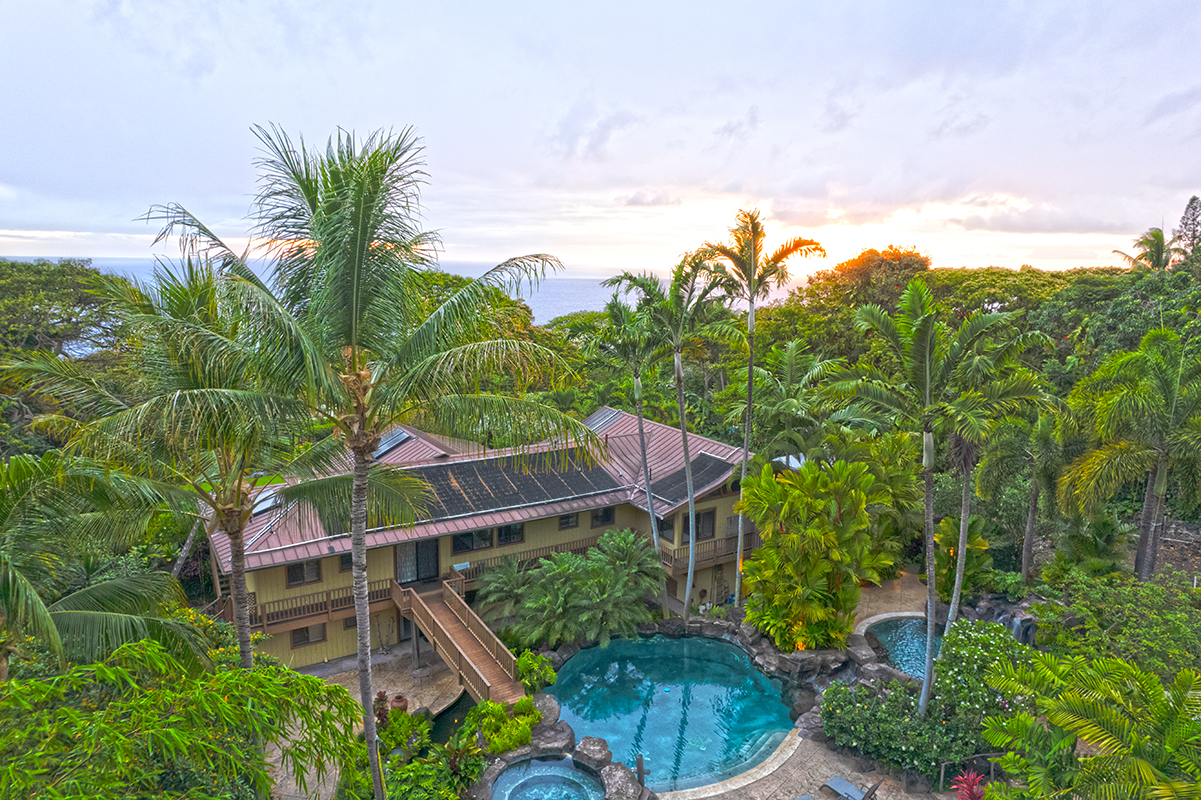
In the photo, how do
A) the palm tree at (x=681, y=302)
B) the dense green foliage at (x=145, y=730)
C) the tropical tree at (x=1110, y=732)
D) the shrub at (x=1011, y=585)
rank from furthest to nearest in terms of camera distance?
the shrub at (x=1011, y=585) < the palm tree at (x=681, y=302) < the tropical tree at (x=1110, y=732) < the dense green foliage at (x=145, y=730)

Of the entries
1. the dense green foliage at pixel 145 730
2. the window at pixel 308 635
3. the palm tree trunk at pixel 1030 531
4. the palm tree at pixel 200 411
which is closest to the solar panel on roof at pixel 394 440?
the window at pixel 308 635

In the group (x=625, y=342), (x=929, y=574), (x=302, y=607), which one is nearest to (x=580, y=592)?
(x=625, y=342)

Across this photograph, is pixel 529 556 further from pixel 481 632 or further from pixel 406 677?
pixel 406 677

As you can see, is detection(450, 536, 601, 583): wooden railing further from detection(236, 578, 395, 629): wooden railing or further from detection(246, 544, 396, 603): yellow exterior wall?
detection(236, 578, 395, 629): wooden railing

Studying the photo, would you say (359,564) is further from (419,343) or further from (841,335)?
(841,335)

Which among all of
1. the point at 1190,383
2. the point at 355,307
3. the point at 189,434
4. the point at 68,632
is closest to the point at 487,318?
the point at 355,307

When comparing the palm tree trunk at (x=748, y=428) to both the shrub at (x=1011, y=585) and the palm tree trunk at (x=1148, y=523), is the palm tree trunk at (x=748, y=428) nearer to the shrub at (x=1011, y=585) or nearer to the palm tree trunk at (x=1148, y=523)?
Result: the shrub at (x=1011, y=585)
